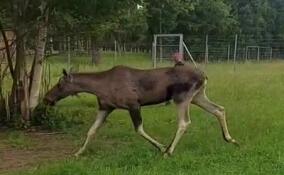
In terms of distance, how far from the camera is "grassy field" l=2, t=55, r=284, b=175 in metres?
7.75

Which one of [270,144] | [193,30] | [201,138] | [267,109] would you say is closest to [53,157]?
[201,138]

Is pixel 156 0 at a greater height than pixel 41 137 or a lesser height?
greater

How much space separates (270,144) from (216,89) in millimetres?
11139

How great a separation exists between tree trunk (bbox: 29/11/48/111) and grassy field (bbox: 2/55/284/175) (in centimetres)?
88

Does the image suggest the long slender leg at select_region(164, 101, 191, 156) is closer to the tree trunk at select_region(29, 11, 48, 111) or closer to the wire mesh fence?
the tree trunk at select_region(29, 11, 48, 111)

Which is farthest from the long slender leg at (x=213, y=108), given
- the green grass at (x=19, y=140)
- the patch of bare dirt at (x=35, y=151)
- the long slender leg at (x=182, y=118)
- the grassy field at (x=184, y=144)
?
the green grass at (x=19, y=140)

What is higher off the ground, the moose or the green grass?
the moose

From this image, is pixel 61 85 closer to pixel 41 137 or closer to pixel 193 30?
pixel 41 137

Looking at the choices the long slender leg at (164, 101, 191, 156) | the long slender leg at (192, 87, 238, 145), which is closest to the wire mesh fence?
the long slender leg at (192, 87, 238, 145)

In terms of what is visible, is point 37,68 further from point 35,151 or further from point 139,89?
point 139,89

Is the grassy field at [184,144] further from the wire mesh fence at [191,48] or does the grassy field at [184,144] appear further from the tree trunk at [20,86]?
the wire mesh fence at [191,48]

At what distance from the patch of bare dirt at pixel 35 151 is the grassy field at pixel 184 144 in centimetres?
22

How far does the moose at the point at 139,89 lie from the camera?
9164mm

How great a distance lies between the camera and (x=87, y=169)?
7734 mm
